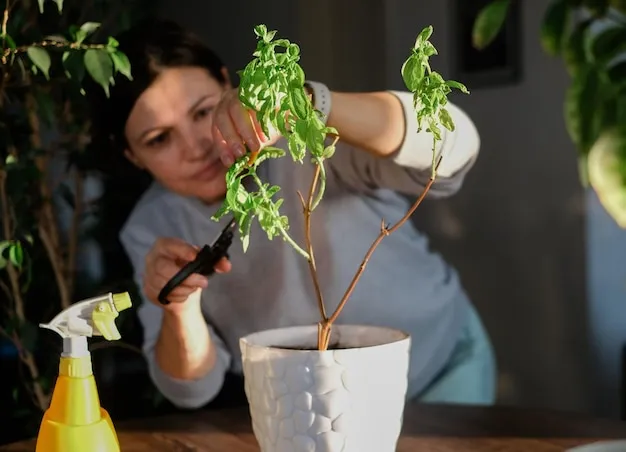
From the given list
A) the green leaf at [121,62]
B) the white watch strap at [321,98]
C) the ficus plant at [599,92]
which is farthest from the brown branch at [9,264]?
the ficus plant at [599,92]

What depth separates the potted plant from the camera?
704mm

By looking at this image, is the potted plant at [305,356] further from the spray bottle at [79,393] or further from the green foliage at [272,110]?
the spray bottle at [79,393]

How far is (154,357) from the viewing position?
1.19m

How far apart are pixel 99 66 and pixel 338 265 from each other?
436 mm

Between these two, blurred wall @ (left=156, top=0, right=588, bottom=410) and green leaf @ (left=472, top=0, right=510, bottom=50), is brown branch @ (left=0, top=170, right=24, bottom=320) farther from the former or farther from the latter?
green leaf @ (left=472, top=0, right=510, bottom=50)

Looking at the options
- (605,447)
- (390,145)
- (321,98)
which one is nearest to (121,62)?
(321,98)

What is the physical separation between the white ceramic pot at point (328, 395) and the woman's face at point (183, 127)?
39 centimetres

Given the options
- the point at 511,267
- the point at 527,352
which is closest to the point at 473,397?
the point at 527,352

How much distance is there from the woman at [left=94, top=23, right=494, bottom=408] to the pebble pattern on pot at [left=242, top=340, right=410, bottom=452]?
0.35m

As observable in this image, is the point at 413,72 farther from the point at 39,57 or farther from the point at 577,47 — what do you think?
the point at 39,57

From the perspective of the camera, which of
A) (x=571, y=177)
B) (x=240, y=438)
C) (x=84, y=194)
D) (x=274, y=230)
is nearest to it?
(x=274, y=230)

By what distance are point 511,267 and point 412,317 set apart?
0.54 feet

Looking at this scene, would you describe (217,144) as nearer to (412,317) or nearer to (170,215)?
(170,215)

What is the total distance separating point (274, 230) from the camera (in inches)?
28.7
